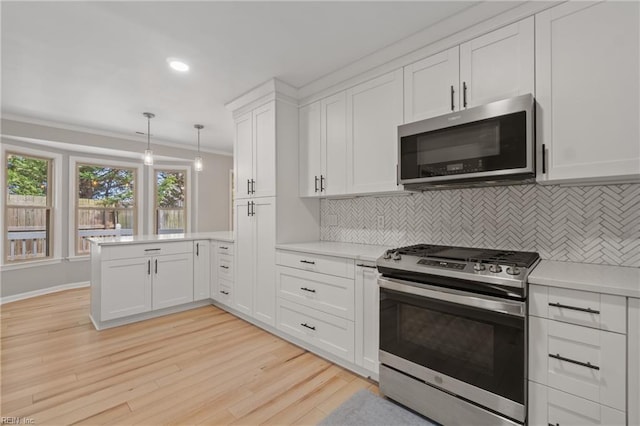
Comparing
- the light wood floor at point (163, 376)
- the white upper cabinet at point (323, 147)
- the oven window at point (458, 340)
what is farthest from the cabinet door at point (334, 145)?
the light wood floor at point (163, 376)

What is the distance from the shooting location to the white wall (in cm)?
418

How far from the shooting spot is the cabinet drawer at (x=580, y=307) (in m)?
1.33

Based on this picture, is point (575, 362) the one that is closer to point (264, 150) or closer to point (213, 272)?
point (264, 150)

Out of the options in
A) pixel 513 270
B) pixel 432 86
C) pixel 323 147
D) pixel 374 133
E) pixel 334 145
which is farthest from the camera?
pixel 323 147

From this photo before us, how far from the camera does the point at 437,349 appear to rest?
1.82 m

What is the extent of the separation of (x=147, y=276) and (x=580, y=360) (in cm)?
390

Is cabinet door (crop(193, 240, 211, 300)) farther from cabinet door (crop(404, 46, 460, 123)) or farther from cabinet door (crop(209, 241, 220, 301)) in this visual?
cabinet door (crop(404, 46, 460, 123))

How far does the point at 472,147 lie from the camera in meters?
1.96

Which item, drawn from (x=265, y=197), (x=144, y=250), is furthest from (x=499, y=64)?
(x=144, y=250)

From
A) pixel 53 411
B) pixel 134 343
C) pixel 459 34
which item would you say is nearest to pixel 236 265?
pixel 134 343

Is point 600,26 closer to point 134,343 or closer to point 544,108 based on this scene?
point 544,108

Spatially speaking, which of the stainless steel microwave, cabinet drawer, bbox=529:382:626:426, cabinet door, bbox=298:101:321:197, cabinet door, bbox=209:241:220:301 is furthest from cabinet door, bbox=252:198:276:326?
cabinet drawer, bbox=529:382:626:426

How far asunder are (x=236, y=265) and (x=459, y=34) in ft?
10.2

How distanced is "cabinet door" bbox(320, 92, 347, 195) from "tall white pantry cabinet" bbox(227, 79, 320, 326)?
394 millimetres
